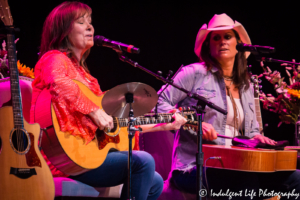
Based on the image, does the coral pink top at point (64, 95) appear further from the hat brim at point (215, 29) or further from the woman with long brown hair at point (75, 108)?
the hat brim at point (215, 29)

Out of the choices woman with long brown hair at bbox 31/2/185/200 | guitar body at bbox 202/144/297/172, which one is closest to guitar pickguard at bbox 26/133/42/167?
woman with long brown hair at bbox 31/2/185/200

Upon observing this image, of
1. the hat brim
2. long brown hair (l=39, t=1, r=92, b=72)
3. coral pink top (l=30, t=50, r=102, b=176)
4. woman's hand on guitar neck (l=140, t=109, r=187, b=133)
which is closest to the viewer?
coral pink top (l=30, t=50, r=102, b=176)

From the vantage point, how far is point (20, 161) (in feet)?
6.34

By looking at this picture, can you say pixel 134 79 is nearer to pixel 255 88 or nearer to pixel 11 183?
pixel 255 88

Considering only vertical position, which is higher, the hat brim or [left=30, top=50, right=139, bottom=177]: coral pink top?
the hat brim

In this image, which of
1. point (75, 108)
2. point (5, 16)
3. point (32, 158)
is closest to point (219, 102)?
point (75, 108)

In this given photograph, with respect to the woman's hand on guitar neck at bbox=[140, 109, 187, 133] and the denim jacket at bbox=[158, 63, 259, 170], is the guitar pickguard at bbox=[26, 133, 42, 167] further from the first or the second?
the denim jacket at bbox=[158, 63, 259, 170]

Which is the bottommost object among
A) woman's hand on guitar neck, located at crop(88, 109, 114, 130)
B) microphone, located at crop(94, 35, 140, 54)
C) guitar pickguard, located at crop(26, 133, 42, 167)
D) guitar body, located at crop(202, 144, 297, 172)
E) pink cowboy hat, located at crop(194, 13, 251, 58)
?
guitar body, located at crop(202, 144, 297, 172)

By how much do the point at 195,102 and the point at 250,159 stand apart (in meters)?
0.91

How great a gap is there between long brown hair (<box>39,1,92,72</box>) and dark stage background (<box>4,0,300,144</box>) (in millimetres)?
1226

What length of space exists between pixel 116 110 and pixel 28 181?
0.70 metres

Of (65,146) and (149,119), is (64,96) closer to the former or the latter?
(65,146)

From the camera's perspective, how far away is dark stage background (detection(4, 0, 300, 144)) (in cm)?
357

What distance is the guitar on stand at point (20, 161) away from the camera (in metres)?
1.90
